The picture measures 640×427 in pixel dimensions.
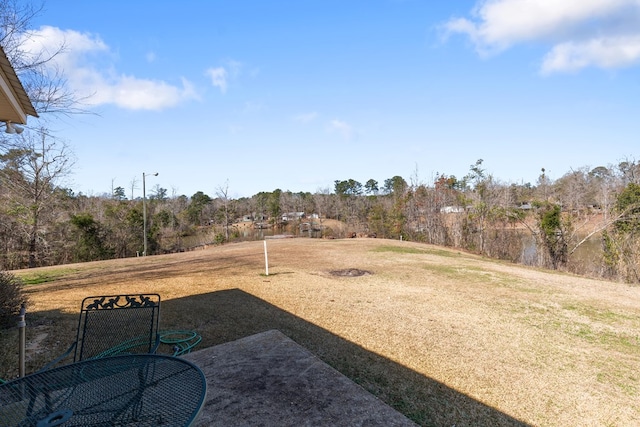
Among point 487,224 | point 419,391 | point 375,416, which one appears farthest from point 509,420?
point 487,224

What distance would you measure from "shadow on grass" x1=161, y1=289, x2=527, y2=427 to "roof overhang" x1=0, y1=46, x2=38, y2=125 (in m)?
2.97

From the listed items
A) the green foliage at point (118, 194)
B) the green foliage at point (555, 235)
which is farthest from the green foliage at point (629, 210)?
the green foliage at point (118, 194)

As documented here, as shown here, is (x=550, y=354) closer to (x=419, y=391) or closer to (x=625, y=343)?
(x=625, y=343)

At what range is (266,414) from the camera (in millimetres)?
2057

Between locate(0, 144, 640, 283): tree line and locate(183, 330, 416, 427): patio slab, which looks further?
locate(0, 144, 640, 283): tree line

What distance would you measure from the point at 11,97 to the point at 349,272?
7115 millimetres

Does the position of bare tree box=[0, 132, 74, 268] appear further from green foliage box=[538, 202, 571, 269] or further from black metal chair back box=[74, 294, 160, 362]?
green foliage box=[538, 202, 571, 269]

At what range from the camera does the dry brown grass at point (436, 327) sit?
9.29 feet

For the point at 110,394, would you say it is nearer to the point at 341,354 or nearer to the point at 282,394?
the point at 282,394

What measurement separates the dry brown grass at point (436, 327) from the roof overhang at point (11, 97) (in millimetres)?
2526

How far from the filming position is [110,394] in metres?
1.63

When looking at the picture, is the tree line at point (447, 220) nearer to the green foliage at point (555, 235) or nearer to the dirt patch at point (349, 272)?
the green foliage at point (555, 235)

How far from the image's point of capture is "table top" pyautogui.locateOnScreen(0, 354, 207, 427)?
54.7 inches

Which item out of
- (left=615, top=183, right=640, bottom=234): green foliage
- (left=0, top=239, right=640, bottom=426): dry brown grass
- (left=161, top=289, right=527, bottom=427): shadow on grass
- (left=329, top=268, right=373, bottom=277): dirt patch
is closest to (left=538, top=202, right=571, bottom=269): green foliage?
(left=615, top=183, right=640, bottom=234): green foliage
